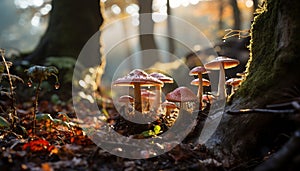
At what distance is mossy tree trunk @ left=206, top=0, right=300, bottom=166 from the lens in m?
2.76

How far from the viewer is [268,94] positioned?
286 cm

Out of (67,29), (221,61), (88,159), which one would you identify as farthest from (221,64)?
(67,29)

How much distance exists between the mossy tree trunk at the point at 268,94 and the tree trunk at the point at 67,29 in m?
7.45

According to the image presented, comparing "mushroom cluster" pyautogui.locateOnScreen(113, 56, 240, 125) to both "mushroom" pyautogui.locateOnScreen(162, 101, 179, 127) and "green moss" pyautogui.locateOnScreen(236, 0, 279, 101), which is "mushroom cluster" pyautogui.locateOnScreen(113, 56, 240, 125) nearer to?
"mushroom" pyautogui.locateOnScreen(162, 101, 179, 127)

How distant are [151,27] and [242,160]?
1597 cm

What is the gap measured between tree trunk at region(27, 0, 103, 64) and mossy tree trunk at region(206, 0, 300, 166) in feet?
24.5

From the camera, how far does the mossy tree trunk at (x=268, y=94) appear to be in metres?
2.76

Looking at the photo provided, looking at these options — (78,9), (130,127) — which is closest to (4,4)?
(78,9)

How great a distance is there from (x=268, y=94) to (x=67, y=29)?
8.22m

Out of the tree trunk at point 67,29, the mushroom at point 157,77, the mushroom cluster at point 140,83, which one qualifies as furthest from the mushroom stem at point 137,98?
the tree trunk at point 67,29

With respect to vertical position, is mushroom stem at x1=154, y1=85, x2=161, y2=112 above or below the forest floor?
above

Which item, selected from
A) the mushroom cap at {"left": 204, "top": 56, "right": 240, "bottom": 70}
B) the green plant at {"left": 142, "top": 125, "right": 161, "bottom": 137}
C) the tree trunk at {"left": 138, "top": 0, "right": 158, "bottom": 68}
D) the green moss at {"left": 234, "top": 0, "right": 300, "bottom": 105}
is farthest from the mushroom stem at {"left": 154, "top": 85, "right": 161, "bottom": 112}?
the tree trunk at {"left": 138, "top": 0, "right": 158, "bottom": 68}

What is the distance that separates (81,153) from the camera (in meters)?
2.78

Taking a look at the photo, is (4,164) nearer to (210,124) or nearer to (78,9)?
(210,124)
